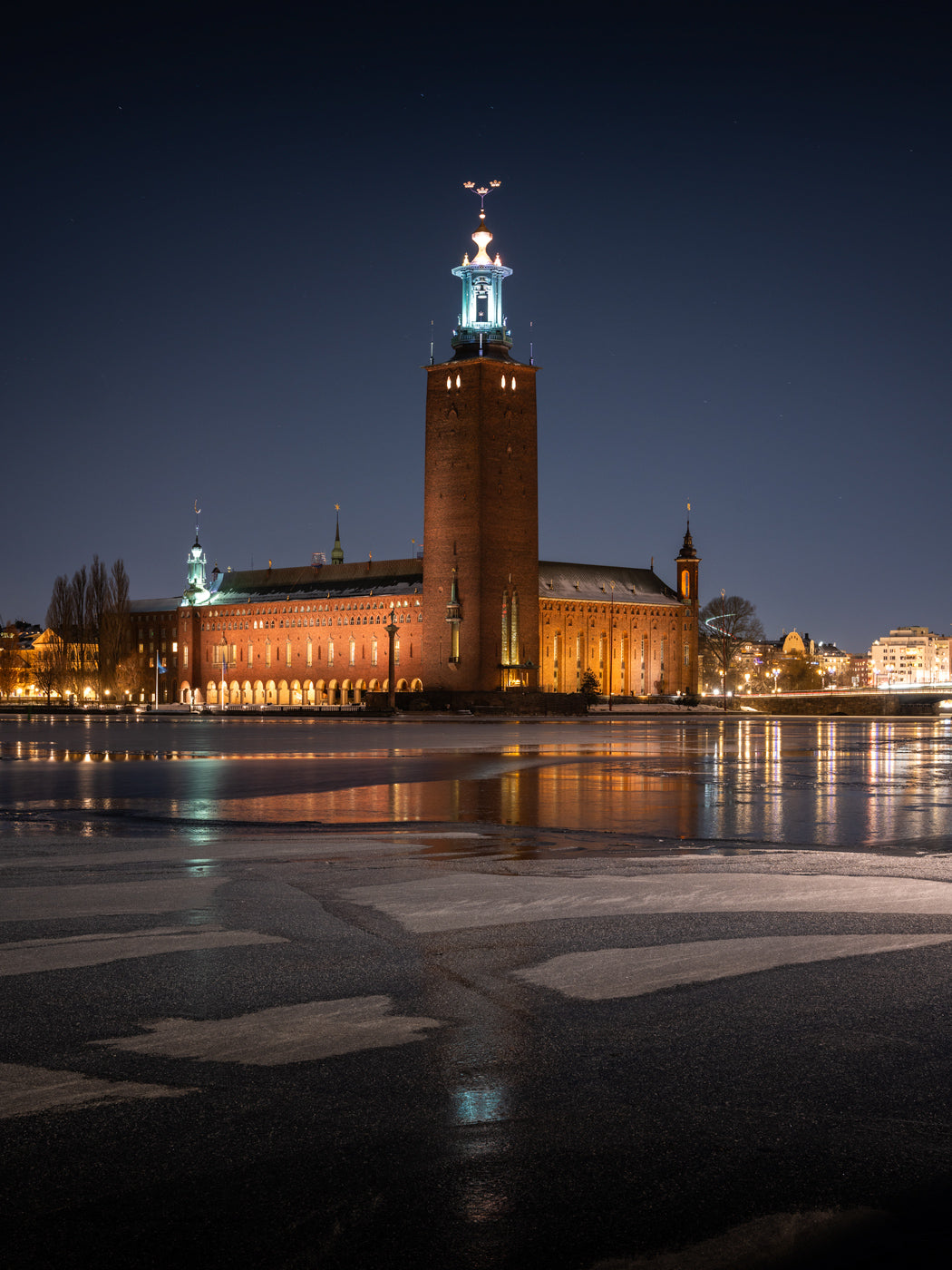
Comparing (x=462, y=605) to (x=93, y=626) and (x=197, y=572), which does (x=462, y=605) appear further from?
(x=197, y=572)

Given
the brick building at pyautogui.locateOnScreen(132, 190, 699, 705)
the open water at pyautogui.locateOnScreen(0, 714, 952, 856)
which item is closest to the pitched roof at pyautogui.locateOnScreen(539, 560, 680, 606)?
the brick building at pyautogui.locateOnScreen(132, 190, 699, 705)

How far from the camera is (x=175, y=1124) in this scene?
3.45 meters

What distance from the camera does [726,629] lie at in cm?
10412

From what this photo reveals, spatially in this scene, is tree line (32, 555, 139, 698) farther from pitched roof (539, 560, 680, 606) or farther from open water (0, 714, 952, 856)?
open water (0, 714, 952, 856)

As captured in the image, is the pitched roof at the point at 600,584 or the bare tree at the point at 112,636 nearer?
the bare tree at the point at 112,636

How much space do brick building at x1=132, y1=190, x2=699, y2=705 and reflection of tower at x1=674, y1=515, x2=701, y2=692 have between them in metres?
0.17

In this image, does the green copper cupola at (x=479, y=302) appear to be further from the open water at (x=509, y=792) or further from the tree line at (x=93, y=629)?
the open water at (x=509, y=792)

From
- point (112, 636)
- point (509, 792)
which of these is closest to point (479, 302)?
point (112, 636)

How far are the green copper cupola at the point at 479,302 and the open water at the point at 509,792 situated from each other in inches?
2211

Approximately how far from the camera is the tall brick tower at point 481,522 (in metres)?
78.1

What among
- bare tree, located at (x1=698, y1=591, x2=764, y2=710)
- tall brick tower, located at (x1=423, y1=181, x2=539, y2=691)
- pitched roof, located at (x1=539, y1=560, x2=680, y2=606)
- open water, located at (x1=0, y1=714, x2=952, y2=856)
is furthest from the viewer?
pitched roof, located at (x1=539, y1=560, x2=680, y2=606)

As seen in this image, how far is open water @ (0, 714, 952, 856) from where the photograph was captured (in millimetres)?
10922

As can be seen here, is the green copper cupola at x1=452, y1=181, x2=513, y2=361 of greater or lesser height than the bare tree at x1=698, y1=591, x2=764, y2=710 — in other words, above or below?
above

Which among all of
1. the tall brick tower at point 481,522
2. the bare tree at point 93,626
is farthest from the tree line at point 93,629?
the tall brick tower at point 481,522
